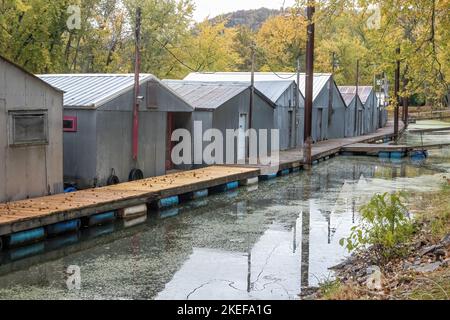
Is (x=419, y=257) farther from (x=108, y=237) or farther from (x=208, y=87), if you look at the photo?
(x=208, y=87)

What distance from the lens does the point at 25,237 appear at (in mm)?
11367

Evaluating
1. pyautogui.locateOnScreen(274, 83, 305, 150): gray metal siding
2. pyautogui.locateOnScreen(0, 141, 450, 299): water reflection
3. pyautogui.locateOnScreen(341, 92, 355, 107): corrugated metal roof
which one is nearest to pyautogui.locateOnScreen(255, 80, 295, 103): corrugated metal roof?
pyautogui.locateOnScreen(274, 83, 305, 150): gray metal siding

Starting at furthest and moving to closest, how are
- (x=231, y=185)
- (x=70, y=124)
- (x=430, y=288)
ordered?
(x=231, y=185) → (x=70, y=124) → (x=430, y=288)

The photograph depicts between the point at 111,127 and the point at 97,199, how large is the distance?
11.5 ft

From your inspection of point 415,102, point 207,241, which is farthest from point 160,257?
point 415,102

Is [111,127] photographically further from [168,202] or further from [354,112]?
[354,112]

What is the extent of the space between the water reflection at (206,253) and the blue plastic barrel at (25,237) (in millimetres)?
255

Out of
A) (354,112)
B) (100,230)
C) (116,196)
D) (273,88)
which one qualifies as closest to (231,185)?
(116,196)

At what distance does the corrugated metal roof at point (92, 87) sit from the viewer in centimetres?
1619

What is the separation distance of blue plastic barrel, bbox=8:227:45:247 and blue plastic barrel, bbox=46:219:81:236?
285 mm

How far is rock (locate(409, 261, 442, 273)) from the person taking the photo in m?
8.11

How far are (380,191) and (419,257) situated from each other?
10.8 meters

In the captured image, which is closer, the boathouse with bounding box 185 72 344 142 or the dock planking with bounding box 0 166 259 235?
the dock planking with bounding box 0 166 259 235

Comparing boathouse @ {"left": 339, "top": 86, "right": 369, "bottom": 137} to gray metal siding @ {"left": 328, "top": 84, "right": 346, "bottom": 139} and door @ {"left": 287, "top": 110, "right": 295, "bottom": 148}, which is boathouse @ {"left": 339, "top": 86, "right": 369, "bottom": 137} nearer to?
gray metal siding @ {"left": 328, "top": 84, "right": 346, "bottom": 139}
